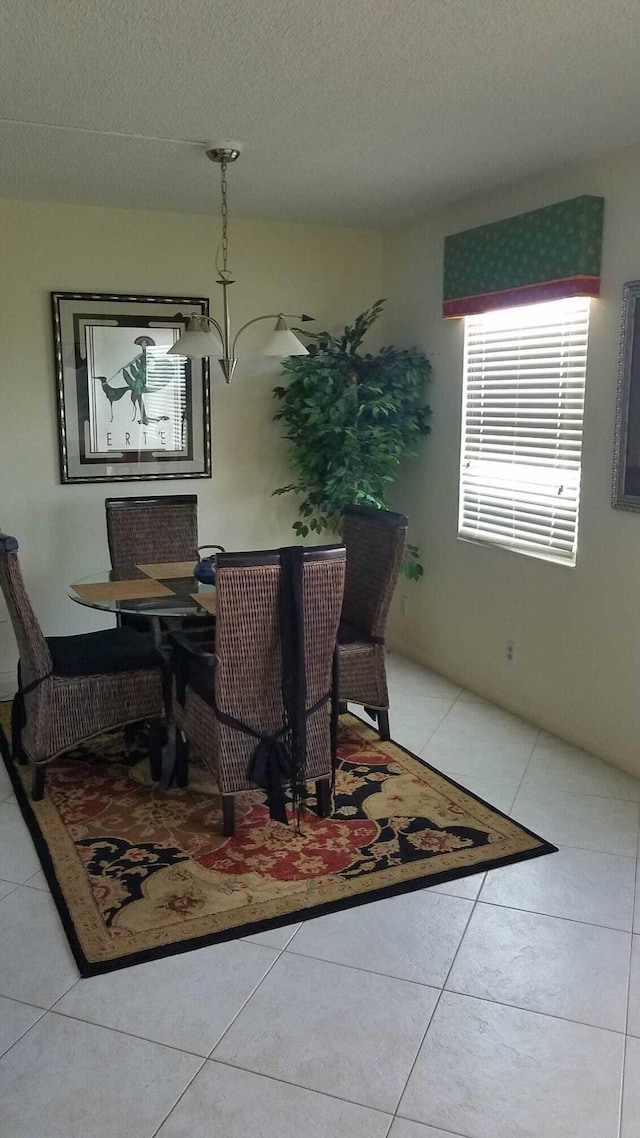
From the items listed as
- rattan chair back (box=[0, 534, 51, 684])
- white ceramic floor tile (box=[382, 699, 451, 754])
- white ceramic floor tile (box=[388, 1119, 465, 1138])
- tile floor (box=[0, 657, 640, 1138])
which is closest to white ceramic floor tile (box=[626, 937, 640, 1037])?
tile floor (box=[0, 657, 640, 1138])

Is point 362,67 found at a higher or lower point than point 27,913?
higher

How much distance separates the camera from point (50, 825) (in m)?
3.02

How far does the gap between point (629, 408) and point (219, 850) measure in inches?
87.1

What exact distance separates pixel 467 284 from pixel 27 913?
128 inches

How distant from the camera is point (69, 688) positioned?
10.6 ft

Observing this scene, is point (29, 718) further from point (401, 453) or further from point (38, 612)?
point (401, 453)

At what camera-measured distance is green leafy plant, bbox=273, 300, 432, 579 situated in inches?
171

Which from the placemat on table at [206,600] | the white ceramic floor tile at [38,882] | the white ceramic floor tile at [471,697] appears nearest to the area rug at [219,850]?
the white ceramic floor tile at [38,882]

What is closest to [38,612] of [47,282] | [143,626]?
[143,626]

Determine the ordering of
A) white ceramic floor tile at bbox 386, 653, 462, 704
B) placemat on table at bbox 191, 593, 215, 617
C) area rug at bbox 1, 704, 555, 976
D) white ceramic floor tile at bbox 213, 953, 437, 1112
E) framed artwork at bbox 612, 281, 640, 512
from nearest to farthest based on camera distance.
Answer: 1. white ceramic floor tile at bbox 213, 953, 437, 1112
2. area rug at bbox 1, 704, 555, 976
3. placemat on table at bbox 191, 593, 215, 617
4. framed artwork at bbox 612, 281, 640, 512
5. white ceramic floor tile at bbox 386, 653, 462, 704

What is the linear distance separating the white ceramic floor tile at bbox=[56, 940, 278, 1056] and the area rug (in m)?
0.06

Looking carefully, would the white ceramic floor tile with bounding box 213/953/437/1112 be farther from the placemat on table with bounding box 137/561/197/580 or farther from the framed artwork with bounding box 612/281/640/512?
the framed artwork with bounding box 612/281/640/512

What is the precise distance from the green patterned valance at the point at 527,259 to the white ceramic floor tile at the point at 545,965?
236 cm

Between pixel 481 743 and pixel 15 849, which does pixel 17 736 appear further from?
pixel 481 743
